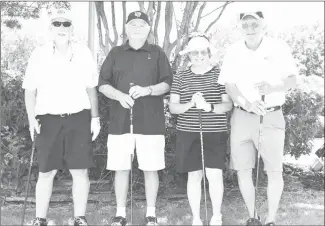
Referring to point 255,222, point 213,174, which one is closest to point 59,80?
point 213,174

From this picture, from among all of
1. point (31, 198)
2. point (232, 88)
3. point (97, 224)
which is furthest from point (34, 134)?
point (232, 88)

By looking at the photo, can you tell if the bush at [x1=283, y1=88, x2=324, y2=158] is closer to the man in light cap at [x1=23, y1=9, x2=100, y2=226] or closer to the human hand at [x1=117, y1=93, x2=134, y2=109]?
the human hand at [x1=117, y1=93, x2=134, y2=109]

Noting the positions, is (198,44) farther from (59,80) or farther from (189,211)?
(189,211)

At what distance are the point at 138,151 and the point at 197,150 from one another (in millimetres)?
504

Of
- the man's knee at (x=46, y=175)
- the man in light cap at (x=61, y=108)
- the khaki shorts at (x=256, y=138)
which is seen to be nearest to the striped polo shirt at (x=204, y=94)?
the khaki shorts at (x=256, y=138)

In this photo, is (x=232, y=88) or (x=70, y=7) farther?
(x=70, y=7)

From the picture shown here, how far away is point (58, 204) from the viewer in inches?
199

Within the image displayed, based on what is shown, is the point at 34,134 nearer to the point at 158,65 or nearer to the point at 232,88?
the point at 158,65

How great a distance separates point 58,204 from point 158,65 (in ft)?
6.36

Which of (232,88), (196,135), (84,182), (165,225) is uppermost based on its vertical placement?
(232,88)

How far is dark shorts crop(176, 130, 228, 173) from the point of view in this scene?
3.99m

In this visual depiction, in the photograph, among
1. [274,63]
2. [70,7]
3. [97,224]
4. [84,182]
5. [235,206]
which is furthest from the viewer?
[70,7]

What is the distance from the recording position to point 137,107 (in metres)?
4.12

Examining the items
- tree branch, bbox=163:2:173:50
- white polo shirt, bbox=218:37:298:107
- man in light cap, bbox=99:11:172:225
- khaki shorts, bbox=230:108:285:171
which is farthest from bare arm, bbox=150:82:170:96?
tree branch, bbox=163:2:173:50
